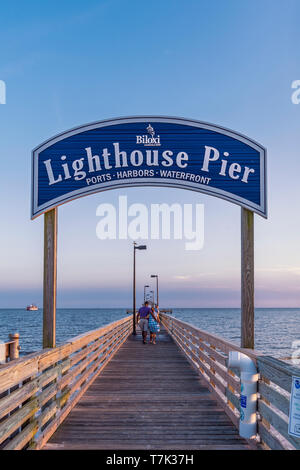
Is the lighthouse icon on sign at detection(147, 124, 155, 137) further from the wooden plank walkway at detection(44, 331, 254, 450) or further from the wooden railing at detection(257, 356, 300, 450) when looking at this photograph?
the wooden plank walkway at detection(44, 331, 254, 450)

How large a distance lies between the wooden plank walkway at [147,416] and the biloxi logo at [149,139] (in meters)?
4.08

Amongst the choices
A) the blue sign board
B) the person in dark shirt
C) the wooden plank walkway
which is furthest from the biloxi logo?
the person in dark shirt

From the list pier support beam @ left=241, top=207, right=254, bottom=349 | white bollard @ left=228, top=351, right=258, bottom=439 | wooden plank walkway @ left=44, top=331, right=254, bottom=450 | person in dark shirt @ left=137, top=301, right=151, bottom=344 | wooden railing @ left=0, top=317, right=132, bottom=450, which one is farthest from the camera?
person in dark shirt @ left=137, top=301, right=151, bottom=344

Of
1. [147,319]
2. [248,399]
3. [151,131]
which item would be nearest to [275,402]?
[248,399]

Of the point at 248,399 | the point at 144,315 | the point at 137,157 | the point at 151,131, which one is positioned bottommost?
the point at 144,315

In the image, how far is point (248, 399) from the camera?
17.3 feet

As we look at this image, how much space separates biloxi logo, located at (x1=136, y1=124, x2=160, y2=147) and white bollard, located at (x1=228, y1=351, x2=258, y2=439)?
12.0 feet

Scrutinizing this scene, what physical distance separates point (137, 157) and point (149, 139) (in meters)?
0.34

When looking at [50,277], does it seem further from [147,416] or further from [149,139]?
[149,139]

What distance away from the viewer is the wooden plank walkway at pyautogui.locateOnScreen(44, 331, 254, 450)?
5352 millimetres

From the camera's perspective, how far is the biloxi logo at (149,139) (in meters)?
7.36

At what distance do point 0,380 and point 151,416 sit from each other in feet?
10.6

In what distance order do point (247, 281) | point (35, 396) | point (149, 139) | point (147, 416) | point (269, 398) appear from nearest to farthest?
point (269, 398)
point (35, 396)
point (147, 416)
point (247, 281)
point (149, 139)
